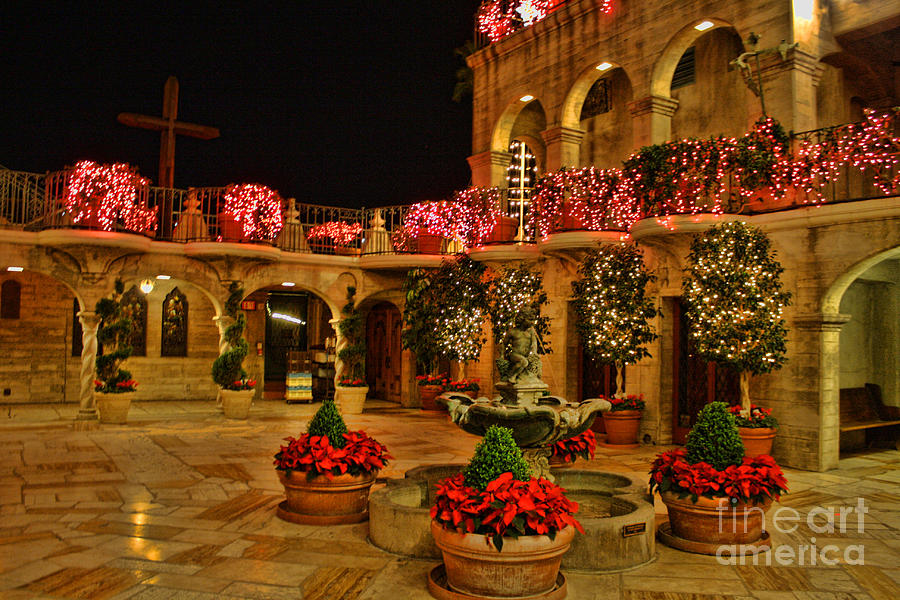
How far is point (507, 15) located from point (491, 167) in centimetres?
321

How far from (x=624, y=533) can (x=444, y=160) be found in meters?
18.5

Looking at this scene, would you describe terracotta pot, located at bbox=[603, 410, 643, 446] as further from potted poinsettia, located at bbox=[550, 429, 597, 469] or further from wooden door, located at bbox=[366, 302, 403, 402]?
wooden door, located at bbox=[366, 302, 403, 402]

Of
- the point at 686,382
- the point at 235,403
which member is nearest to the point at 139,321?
the point at 235,403

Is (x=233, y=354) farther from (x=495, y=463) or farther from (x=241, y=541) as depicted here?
(x=495, y=463)

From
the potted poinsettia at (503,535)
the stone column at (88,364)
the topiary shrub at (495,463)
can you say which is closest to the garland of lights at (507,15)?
the stone column at (88,364)

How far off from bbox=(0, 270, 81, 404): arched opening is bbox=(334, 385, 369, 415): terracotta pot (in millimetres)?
6461

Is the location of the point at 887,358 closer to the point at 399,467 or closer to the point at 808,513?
the point at 808,513

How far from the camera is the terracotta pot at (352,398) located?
50.2ft

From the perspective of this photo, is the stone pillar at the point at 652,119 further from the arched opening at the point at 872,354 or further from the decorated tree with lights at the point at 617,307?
the arched opening at the point at 872,354

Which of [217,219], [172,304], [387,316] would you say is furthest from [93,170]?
[387,316]

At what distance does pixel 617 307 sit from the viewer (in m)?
11.4

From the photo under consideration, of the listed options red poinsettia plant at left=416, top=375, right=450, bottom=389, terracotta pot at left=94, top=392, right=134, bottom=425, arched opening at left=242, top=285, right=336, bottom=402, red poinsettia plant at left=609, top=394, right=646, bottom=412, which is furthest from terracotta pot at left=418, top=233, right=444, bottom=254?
terracotta pot at left=94, top=392, right=134, bottom=425

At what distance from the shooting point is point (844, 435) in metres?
11.4

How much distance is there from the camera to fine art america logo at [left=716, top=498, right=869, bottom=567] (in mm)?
5637
